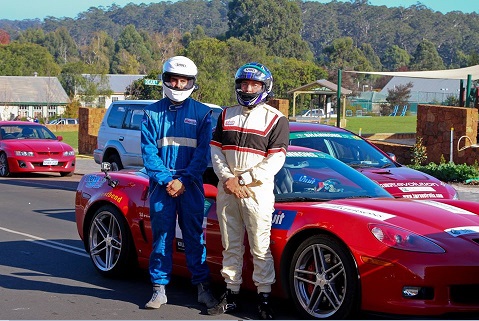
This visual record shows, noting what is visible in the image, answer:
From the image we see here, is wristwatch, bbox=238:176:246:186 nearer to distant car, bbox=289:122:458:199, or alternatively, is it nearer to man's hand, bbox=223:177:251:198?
man's hand, bbox=223:177:251:198

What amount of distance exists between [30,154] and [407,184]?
42.3ft

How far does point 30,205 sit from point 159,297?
831 centimetres

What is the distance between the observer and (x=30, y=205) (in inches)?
572

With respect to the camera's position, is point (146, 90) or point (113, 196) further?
point (146, 90)

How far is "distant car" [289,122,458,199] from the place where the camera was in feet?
34.8

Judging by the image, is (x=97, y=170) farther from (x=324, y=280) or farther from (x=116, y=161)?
(x=324, y=280)

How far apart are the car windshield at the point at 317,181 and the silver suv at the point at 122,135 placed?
33.5 feet

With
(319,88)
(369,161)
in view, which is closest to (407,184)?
(369,161)

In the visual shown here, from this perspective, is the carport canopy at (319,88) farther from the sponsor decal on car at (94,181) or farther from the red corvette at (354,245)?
the red corvette at (354,245)

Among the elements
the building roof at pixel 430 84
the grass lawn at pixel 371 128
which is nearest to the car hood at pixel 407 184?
the grass lawn at pixel 371 128

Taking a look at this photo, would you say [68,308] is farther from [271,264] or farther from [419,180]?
[419,180]

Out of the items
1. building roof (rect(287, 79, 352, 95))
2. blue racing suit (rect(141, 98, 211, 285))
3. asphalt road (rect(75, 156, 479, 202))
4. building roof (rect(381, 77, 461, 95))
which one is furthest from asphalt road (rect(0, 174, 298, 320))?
building roof (rect(381, 77, 461, 95))

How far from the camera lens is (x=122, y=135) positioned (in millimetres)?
18031

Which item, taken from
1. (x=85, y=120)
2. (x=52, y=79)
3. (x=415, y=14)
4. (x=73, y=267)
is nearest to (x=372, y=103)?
(x=52, y=79)
